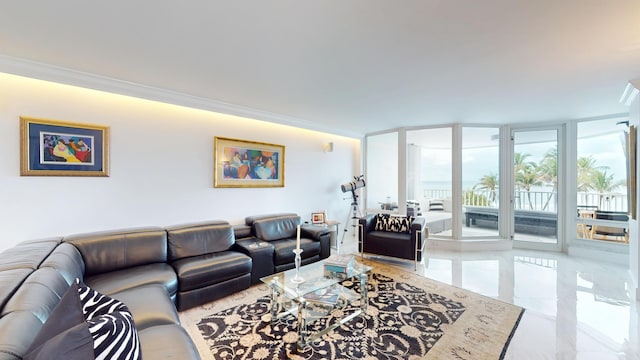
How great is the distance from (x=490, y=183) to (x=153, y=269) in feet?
19.0

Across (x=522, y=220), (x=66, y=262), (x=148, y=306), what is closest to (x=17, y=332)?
(x=148, y=306)

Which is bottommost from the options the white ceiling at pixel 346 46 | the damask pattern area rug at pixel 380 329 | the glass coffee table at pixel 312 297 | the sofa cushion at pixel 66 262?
the damask pattern area rug at pixel 380 329

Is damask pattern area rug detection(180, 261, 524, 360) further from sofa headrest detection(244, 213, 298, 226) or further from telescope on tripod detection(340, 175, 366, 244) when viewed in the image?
telescope on tripod detection(340, 175, 366, 244)

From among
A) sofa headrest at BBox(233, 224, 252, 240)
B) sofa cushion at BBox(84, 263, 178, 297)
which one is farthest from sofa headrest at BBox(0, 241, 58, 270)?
sofa headrest at BBox(233, 224, 252, 240)

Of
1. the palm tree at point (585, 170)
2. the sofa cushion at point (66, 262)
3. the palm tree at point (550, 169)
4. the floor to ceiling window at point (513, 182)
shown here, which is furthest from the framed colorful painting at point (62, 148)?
the palm tree at point (585, 170)

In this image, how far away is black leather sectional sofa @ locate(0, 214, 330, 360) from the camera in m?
1.24

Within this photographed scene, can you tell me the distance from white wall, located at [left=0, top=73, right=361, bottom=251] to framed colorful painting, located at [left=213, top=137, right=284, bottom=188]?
0.34 feet

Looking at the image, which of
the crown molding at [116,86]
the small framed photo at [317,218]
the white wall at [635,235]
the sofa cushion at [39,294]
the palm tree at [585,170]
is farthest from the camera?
the small framed photo at [317,218]

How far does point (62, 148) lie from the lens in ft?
9.06

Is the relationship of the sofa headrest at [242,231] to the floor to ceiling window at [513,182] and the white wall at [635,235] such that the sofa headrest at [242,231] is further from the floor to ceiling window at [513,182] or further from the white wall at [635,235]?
the white wall at [635,235]

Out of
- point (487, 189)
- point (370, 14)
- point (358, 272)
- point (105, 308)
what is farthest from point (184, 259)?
point (487, 189)

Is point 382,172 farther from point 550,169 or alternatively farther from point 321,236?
point 550,169

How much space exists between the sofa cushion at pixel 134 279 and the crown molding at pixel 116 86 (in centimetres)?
200

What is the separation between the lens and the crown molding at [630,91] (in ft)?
8.89
